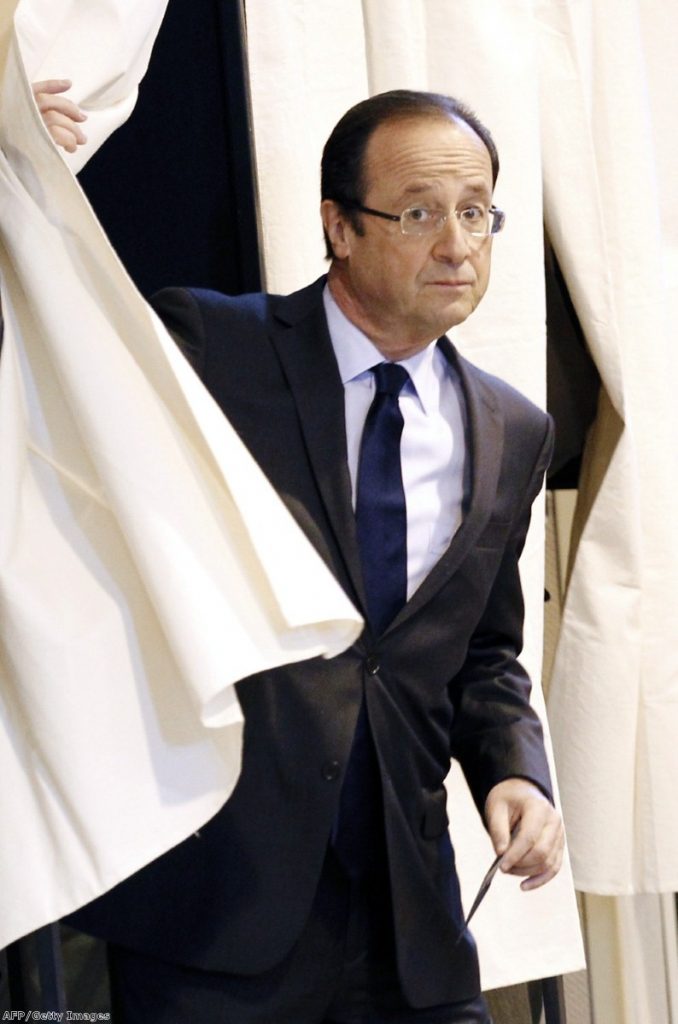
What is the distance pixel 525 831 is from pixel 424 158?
2.30 feet

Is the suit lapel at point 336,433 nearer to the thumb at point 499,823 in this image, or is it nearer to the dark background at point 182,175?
the thumb at point 499,823

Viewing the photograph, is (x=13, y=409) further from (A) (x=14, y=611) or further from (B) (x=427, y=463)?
(B) (x=427, y=463)

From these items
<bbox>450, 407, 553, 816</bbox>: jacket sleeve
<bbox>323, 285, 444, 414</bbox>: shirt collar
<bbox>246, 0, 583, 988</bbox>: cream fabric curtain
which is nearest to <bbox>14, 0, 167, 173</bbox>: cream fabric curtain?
<bbox>323, 285, 444, 414</bbox>: shirt collar

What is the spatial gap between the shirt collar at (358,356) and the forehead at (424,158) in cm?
14

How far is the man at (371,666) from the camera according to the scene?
1.46 meters

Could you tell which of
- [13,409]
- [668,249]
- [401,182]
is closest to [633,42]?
[668,249]

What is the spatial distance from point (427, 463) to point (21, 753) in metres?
0.58

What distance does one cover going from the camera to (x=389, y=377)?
1582mm

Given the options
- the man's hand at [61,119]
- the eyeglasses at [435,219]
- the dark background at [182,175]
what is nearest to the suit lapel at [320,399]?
the eyeglasses at [435,219]

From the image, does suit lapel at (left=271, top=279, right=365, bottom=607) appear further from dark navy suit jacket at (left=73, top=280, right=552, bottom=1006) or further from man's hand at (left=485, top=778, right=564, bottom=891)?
man's hand at (left=485, top=778, right=564, bottom=891)

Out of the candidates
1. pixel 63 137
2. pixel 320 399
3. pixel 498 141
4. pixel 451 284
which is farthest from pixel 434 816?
pixel 498 141

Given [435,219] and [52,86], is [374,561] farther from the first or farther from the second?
[52,86]

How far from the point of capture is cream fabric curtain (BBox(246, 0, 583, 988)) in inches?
79.2

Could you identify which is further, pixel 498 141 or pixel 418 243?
pixel 498 141
